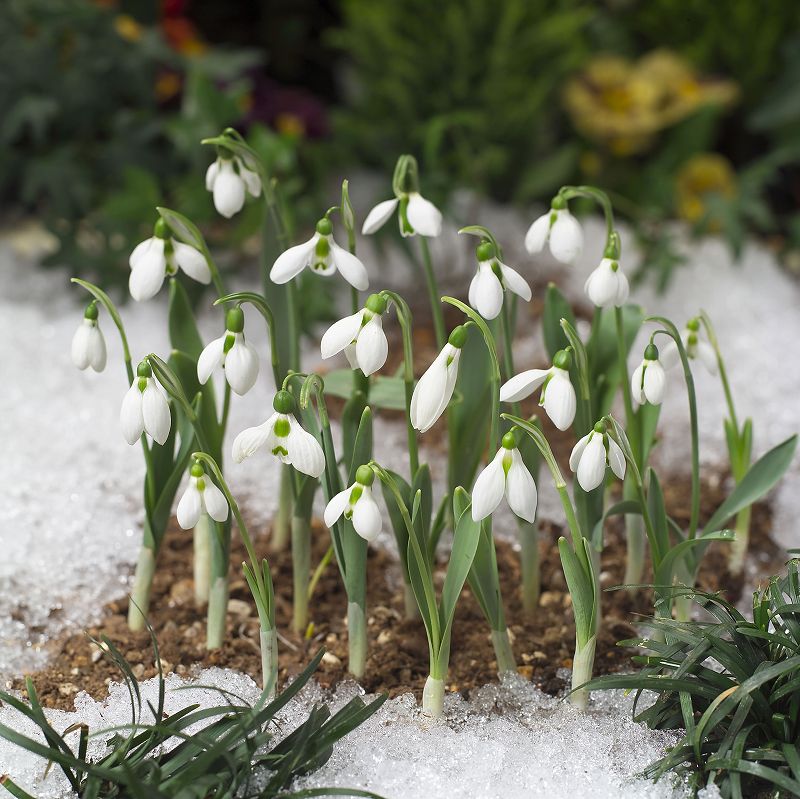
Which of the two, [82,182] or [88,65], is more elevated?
[88,65]

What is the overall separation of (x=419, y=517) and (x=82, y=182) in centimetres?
121

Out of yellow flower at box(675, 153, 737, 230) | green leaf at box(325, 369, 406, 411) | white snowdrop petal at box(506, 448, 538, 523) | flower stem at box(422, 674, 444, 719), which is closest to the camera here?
white snowdrop petal at box(506, 448, 538, 523)

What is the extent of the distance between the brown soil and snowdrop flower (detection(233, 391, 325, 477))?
0.37 metres

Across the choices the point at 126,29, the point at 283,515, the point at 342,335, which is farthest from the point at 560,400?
the point at 126,29

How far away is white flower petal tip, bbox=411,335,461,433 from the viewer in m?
1.00

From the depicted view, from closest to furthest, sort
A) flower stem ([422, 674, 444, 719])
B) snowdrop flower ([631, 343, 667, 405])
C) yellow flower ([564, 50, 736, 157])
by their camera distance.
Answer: snowdrop flower ([631, 343, 667, 405]), flower stem ([422, 674, 444, 719]), yellow flower ([564, 50, 736, 157])

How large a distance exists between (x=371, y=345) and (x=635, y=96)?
153 centimetres

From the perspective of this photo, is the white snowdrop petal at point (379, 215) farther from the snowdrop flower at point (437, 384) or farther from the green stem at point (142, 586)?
the green stem at point (142, 586)

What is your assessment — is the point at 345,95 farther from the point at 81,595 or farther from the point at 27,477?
the point at 81,595

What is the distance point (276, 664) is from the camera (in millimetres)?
1192

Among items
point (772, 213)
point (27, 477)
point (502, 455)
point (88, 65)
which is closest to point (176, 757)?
point (502, 455)

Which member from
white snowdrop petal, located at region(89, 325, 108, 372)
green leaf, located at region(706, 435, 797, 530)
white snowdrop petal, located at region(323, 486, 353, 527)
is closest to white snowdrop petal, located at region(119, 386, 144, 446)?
white snowdrop petal, located at region(89, 325, 108, 372)

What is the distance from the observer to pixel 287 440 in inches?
39.7

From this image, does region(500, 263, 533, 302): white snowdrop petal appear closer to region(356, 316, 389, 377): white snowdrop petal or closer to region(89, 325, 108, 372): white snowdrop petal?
region(356, 316, 389, 377): white snowdrop petal
